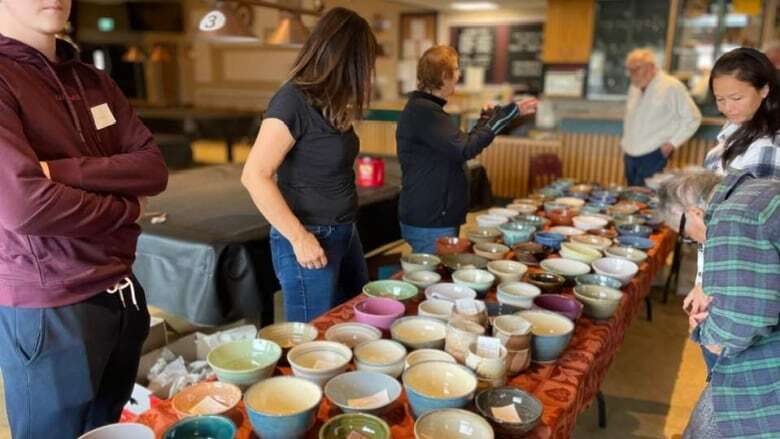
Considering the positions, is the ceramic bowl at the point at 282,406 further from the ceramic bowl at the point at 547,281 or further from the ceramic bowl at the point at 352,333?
the ceramic bowl at the point at 547,281

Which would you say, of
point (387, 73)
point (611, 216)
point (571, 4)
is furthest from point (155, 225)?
point (387, 73)

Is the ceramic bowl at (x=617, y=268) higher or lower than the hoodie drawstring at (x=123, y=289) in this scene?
lower

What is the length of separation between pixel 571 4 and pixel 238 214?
20.0ft

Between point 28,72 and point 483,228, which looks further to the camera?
point 483,228

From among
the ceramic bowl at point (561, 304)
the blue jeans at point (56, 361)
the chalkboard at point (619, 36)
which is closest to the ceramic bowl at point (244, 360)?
the blue jeans at point (56, 361)

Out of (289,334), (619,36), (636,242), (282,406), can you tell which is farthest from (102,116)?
(619,36)

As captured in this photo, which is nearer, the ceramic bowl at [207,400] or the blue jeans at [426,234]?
the ceramic bowl at [207,400]

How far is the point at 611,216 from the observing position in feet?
7.99

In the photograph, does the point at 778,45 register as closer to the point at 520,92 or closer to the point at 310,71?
the point at 310,71

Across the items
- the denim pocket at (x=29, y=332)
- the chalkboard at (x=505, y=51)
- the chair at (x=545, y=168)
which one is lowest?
the chair at (x=545, y=168)

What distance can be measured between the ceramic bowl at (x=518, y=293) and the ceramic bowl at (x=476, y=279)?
47 mm

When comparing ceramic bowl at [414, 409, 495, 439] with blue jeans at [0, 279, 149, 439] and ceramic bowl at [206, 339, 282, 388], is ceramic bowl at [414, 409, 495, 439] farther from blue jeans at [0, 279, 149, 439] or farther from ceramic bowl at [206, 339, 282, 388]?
blue jeans at [0, 279, 149, 439]

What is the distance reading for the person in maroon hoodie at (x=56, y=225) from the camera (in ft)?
3.30

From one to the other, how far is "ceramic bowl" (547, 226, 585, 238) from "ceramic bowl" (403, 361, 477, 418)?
45.6 inches
